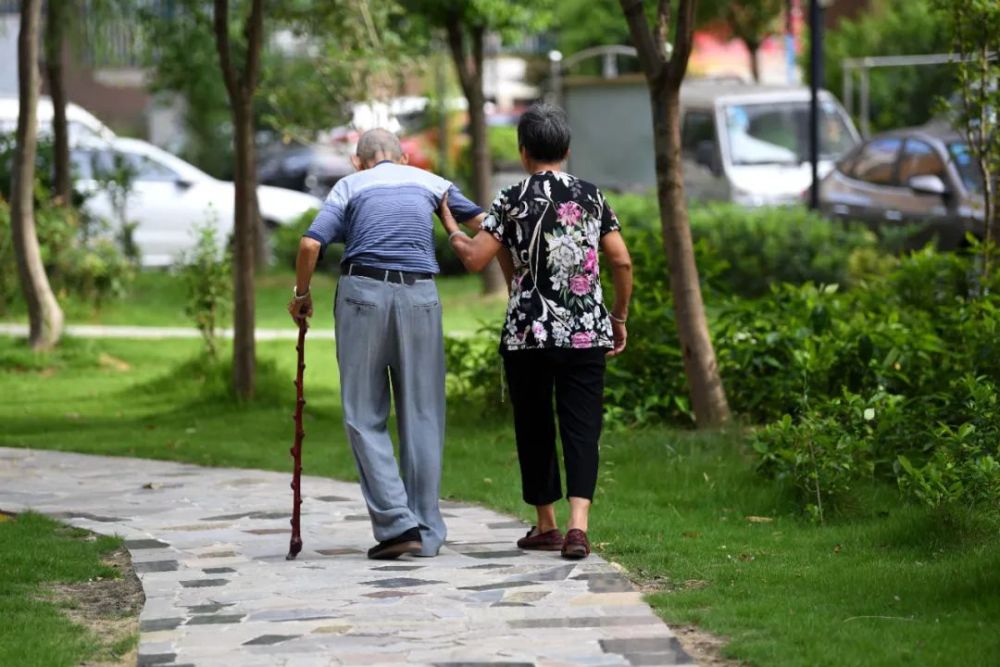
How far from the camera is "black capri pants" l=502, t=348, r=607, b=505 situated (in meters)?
7.16

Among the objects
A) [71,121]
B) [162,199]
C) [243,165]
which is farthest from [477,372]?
[71,121]

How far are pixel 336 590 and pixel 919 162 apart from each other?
12643 millimetres

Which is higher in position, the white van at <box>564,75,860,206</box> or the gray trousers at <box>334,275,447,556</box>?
the white van at <box>564,75,860,206</box>

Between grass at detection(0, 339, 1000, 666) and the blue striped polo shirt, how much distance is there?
1.47 meters

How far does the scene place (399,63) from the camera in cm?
1923

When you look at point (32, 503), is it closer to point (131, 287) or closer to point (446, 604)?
point (446, 604)

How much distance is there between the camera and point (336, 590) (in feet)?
21.6

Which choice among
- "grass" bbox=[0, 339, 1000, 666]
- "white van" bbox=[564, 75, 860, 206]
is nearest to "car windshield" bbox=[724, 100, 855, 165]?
"white van" bbox=[564, 75, 860, 206]

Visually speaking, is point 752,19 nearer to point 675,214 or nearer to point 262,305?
point 262,305

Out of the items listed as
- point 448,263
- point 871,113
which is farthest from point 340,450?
point 871,113

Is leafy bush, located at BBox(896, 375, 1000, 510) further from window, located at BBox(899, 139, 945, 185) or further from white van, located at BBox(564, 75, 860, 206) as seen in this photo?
white van, located at BBox(564, 75, 860, 206)

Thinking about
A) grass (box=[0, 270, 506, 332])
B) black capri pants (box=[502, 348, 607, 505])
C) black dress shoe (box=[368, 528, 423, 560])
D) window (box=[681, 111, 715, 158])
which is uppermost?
window (box=[681, 111, 715, 158])

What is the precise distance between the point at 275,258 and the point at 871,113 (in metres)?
15.9

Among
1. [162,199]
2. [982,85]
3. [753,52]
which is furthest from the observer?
[753,52]
